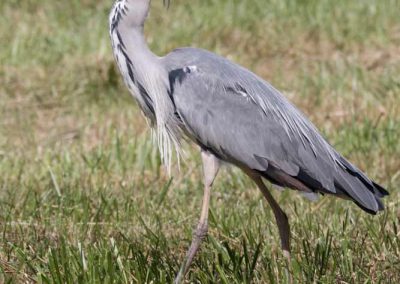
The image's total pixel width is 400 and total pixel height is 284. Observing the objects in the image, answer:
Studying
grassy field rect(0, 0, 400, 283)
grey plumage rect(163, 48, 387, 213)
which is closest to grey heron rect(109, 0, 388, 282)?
grey plumage rect(163, 48, 387, 213)

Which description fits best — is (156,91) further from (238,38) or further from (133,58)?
(238,38)

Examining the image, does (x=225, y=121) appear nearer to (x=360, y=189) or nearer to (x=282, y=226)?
(x=282, y=226)

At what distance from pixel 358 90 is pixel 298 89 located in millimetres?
496

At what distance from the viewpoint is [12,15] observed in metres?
9.87

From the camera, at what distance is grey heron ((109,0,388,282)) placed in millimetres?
4668

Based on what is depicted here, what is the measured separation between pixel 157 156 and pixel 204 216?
7.04ft

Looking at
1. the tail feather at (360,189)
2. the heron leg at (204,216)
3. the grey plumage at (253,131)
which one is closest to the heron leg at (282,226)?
the grey plumage at (253,131)

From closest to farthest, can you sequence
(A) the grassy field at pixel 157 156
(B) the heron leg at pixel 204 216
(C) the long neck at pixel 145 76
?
(B) the heron leg at pixel 204 216 → (A) the grassy field at pixel 157 156 → (C) the long neck at pixel 145 76

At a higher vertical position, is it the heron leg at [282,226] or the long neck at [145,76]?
the long neck at [145,76]

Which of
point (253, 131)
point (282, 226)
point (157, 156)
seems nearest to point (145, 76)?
point (253, 131)

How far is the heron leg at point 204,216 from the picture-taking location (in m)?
4.45

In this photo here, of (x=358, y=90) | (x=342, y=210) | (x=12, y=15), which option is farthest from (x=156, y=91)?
(x=12, y=15)

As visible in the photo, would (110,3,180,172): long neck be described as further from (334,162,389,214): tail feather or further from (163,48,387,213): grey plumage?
(334,162,389,214): tail feather

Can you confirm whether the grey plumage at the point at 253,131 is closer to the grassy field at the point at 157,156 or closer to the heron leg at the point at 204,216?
the heron leg at the point at 204,216
